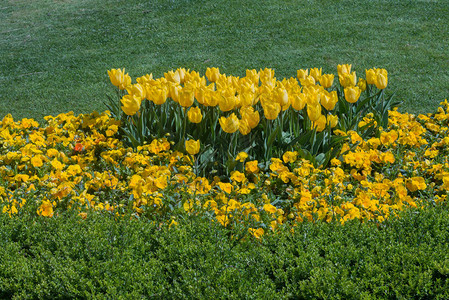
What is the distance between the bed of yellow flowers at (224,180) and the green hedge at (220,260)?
0.21 m

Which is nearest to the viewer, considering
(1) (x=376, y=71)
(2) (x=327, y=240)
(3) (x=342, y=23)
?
(2) (x=327, y=240)

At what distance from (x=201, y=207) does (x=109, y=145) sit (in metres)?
1.29

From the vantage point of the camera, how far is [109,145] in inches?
150

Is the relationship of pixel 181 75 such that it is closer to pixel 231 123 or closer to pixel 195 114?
pixel 195 114

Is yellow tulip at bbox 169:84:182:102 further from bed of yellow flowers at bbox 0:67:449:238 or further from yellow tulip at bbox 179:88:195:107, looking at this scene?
bed of yellow flowers at bbox 0:67:449:238

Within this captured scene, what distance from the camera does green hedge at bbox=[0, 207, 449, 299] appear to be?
209 centimetres

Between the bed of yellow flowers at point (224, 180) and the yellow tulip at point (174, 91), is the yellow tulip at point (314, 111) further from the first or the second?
the yellow tulip at point (174, 91)

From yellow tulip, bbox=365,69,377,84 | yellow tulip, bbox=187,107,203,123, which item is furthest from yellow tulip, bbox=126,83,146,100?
yellow tulip, bbox=365,69,377,84

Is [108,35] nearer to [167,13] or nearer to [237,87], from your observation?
[167,13]

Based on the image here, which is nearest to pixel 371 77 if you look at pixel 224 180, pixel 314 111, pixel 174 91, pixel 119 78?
pixel 314 111

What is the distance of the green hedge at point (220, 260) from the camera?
209 cm

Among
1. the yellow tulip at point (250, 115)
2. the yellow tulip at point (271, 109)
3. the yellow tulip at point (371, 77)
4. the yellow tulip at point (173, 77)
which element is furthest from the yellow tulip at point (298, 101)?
the yellow tulip at point (173, 77)

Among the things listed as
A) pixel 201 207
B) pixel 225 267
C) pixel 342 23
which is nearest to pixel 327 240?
pixel 225 267

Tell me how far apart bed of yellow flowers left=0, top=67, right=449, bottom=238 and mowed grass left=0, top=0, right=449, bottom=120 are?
2.26m
